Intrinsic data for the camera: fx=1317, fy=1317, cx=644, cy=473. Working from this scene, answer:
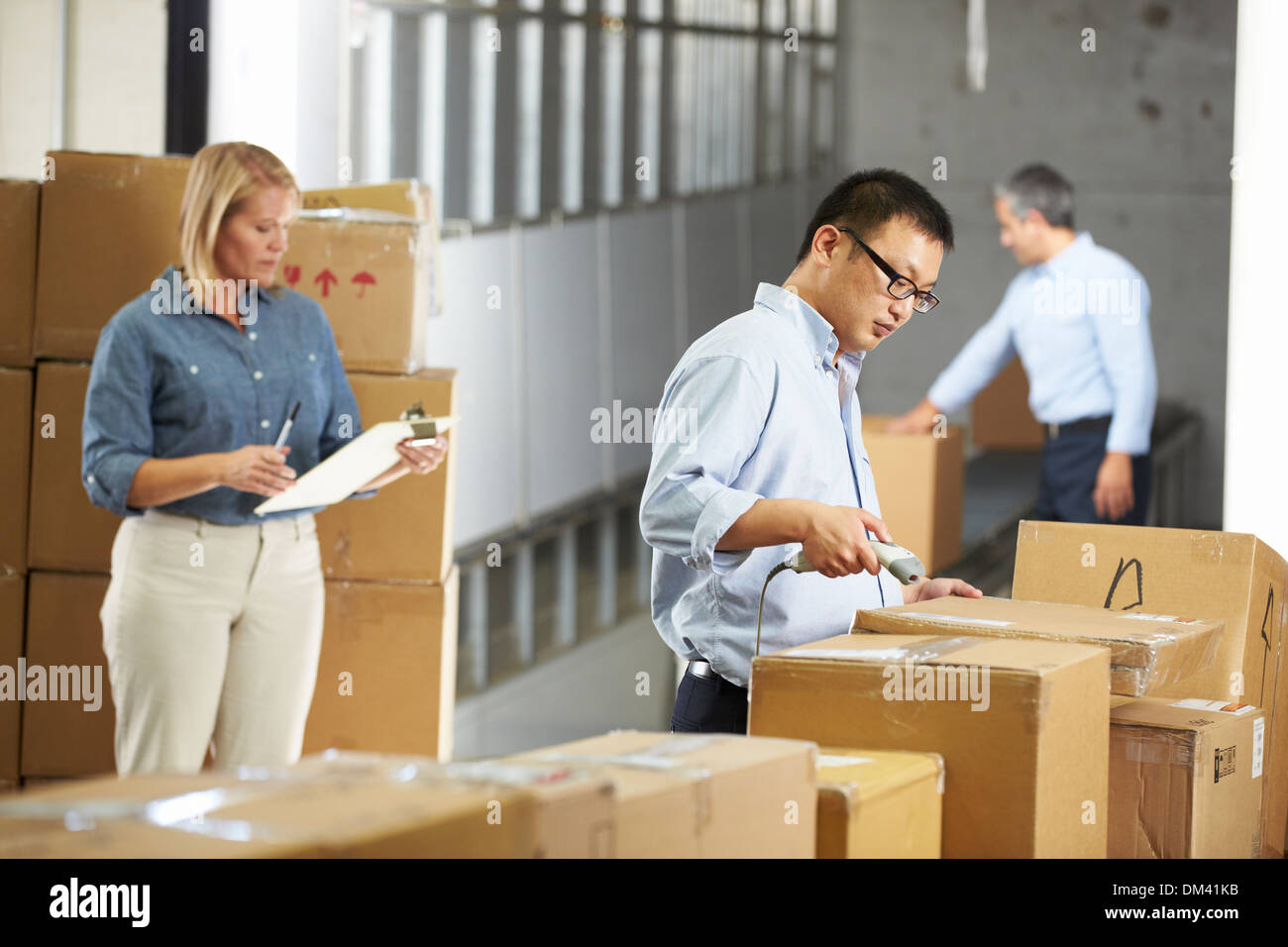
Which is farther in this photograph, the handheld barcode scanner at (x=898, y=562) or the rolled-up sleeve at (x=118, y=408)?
the rolled-up sleeve at (x=118, y=408)

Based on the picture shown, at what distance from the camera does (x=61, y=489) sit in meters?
2.69

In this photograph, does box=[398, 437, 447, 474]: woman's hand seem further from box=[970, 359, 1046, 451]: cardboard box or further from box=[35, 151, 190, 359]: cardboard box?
box=[970, 359, 1046, 451]: cardboard box

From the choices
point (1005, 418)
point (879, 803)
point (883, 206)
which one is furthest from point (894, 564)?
point (1005, 418)

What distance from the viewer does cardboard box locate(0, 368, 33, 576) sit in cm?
266

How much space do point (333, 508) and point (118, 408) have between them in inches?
26.9

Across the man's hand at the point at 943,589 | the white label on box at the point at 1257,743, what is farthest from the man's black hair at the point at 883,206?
the white label on box at the point at 1257,743

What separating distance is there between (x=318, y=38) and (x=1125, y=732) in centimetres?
297

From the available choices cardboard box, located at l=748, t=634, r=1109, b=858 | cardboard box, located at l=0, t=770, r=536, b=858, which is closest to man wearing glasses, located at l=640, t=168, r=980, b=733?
cardboard box, located at l=748, t=634, r=1109, b=858

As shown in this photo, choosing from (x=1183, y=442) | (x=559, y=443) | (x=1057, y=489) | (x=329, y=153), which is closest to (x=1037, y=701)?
(x=329, y=153)

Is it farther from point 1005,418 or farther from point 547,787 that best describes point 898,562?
point 1005,418

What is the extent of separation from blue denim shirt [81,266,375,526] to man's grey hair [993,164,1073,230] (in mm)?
2725

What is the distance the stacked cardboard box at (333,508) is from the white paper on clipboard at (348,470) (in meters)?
0.42

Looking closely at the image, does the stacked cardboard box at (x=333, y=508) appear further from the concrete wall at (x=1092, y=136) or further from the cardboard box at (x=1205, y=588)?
the concrete wall at (x=1092, y=136)

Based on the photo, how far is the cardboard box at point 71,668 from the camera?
2.71 m
